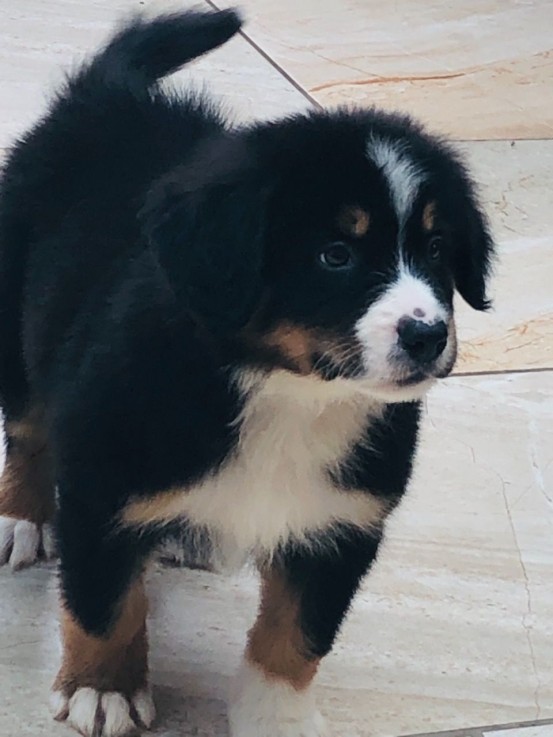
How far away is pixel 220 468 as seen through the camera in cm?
148

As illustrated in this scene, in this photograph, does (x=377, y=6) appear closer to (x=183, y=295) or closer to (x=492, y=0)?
(x=492, y=0)

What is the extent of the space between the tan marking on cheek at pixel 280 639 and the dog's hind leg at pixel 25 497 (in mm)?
355

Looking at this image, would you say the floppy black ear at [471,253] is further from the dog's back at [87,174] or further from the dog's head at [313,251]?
the dog's back at [87,174]

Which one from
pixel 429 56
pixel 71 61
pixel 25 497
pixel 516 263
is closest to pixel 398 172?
pixel 25 497

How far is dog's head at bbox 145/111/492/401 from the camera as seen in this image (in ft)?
4.46

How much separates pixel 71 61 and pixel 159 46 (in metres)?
1.55

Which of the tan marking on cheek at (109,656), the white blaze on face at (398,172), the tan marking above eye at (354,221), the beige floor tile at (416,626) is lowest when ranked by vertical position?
the beige floor tile at (416,626)

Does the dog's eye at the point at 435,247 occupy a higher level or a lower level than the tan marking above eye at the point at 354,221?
lower

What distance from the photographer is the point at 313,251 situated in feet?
4.56

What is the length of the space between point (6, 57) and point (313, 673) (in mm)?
2216

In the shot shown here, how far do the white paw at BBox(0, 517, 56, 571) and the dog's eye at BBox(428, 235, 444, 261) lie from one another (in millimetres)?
778

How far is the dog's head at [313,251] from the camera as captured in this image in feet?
4.46

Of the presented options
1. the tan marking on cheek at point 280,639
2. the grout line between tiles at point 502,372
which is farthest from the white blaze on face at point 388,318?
the grout line between tiles at point 502,372

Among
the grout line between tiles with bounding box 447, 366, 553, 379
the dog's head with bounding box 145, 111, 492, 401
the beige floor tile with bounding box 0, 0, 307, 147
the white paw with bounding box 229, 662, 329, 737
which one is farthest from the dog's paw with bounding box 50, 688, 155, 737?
the beige floor tile with bounding box 0, 0, 307, 147
